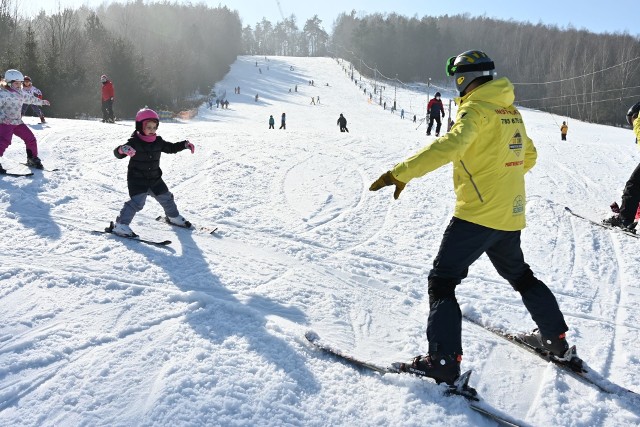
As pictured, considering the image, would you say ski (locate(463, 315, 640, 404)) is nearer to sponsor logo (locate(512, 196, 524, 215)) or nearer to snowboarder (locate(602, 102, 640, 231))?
sponsor logo (locate(512, 196, 524, 215))

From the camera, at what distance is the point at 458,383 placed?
8.45 feet

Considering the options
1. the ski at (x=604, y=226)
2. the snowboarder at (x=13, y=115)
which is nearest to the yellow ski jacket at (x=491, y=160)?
the ski at (x=604, y=226)

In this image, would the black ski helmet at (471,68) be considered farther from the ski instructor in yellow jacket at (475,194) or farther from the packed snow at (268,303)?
the packed snow at (268,303)

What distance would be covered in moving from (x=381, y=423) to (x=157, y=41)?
244 ft

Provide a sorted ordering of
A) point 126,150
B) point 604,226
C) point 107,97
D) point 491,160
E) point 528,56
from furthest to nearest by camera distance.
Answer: point 528,56 → point 107,97 → point 604,226 → point 126,150 → point 491,160

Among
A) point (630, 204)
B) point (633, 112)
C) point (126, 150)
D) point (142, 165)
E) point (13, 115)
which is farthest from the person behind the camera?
point (13, 115)

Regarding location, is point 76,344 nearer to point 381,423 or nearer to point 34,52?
point 381,423

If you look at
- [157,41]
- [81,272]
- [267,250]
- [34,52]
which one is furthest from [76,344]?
[157,41]

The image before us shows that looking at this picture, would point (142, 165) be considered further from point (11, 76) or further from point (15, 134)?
point (11, 76)

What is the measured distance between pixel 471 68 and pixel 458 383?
69.5 inches

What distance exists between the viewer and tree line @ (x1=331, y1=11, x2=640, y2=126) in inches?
2793

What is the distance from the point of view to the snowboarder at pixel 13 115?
21.6ft

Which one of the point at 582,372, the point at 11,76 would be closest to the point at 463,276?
the point at 582,372

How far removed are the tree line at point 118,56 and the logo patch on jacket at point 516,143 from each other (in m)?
28.1
